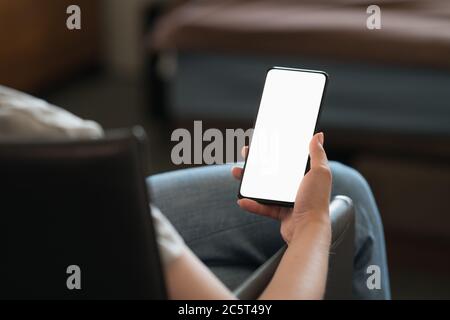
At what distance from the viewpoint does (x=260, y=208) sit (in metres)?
0.84

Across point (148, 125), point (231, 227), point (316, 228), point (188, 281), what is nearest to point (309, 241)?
point (316, 228)

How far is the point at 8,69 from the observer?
7.32 feet

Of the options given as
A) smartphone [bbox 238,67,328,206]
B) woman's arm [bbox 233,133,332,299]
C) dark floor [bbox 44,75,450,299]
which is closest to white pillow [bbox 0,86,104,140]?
woman's arm [bbox 233,133,332,299]

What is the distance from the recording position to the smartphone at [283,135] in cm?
81

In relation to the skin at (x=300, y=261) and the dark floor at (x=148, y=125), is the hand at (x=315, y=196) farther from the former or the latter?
the dark floor at (x=148, y=125)

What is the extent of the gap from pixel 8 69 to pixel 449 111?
1.33 metres

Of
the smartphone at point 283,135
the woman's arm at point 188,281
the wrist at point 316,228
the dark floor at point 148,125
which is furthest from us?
the dark floor at point 148,125

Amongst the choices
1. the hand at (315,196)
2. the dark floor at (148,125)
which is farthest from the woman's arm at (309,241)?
the dark floor at (148,125)

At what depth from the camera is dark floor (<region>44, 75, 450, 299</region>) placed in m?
1.45

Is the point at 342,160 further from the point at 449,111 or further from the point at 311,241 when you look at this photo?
the point at 311,241

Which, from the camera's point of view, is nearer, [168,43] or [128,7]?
[168,43]

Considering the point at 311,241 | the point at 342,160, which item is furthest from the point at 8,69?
the point at 311,241

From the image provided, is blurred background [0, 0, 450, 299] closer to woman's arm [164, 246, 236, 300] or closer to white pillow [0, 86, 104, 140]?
woman's arm [164, 246, 236, 300]

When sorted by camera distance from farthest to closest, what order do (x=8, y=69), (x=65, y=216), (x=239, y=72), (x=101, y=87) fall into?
(x=101, y=87) < (x=8, y=69) < (x=239, y=72) < (x=65, y=216)
